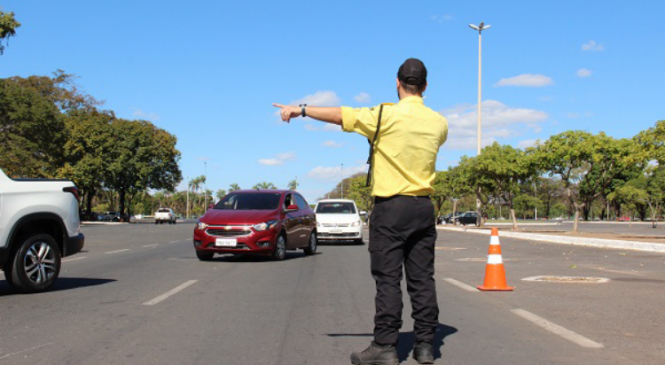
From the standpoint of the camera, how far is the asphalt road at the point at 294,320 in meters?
4.72

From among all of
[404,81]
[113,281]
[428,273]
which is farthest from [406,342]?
[113,281]

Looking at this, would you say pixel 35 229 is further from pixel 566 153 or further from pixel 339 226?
pixel 566 153

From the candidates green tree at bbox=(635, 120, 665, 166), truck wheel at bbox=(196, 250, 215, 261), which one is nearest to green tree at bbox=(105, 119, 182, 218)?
green tree at bbox=(635, 120, 665, 166)

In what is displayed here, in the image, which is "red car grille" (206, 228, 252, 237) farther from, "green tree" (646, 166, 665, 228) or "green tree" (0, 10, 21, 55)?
"green tree" (646, 166, 665, 228)

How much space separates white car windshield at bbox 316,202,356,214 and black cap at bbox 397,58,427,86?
17.4 m

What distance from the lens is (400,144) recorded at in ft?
14.0

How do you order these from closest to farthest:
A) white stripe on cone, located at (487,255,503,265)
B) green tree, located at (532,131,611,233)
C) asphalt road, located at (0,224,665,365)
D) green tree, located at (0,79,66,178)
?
asphalt road, located at (0,224,665,365) → white stripe on cone, located at (487,255,503,265) → green tree, located at (532,131,611,233) → green tree, located at (0,79,66,178)

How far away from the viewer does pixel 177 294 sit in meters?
8.02

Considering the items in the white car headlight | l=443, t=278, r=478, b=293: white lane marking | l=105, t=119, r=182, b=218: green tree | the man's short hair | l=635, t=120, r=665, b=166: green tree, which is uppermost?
l=105, t=119, r=182, b=218: green tree

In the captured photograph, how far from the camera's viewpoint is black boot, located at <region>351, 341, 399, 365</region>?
162 inches

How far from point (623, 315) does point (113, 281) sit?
683cm

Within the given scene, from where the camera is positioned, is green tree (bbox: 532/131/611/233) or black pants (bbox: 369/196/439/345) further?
green tree (bbox: 532/131/611/233)

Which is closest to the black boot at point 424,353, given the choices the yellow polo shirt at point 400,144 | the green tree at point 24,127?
the yellow polo shirt at point 400,144

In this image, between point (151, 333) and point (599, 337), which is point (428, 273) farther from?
point (151, 333)
